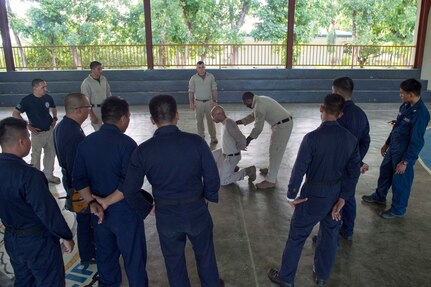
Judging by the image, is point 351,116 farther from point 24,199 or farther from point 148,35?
point 148,35

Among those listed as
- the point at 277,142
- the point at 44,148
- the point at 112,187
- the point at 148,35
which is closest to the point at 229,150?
the point at 277,142

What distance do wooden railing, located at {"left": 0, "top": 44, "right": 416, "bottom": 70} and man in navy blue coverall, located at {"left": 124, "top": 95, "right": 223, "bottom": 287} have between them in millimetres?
13167

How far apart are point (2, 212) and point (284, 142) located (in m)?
4.11

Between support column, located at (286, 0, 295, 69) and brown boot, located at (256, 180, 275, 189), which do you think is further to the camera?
support column, located at (286, 0, 295, 69)

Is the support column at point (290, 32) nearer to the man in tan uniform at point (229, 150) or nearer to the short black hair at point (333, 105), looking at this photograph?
the man in tan uniform at point (229, 150)

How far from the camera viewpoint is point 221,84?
47.3 feet

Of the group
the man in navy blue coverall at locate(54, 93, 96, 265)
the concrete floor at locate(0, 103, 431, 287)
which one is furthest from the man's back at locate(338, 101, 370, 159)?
the man in navy blue coverall at locate(54, 93, 96, 265)

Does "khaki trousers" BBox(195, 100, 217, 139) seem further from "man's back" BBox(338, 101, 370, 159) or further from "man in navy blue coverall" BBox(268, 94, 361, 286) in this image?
"man in navy blue coverall" BBox(268, 94, 361, 286)

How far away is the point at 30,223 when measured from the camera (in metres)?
2.63

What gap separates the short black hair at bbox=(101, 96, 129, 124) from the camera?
115 inches

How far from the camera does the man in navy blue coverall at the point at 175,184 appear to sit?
8.57ft

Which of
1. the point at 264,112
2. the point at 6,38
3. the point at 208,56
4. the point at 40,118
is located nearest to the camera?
the point at 264,112

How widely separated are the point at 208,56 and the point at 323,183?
537 inches

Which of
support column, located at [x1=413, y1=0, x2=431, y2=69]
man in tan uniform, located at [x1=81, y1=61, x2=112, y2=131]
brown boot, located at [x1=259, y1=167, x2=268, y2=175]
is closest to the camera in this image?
brown boot, located at [x1=259, y1=167, x2=268, y2=175]
